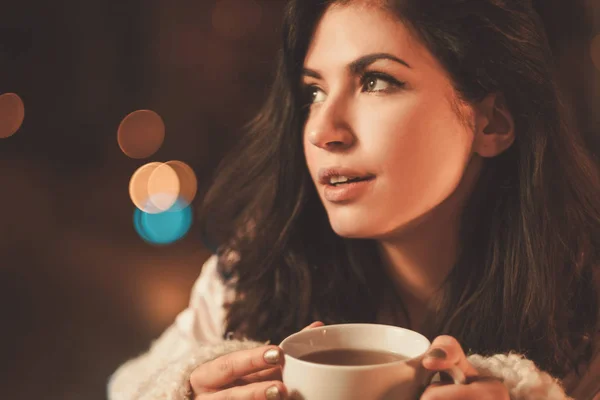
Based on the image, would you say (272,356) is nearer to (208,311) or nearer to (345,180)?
(345,180)

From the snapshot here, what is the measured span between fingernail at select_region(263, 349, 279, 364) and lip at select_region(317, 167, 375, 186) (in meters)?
0.32

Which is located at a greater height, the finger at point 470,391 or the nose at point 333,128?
the nose at point 333,128

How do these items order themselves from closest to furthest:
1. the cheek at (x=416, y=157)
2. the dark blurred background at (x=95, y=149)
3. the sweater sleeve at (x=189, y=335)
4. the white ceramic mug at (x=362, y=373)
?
the white ceramic mug at (x=362, y=373) < the cheek at (x=416, y=157) < the sweater sleeve at (x=189, y=335) < the dark blurred background at (x=95, y=149)

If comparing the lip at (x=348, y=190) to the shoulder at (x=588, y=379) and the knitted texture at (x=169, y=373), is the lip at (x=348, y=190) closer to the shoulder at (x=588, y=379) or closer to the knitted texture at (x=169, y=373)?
the knitted texture at (x=169, y=373)

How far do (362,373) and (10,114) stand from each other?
175 cm

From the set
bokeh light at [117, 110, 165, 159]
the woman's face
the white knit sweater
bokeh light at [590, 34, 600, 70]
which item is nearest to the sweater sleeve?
the white knit sweater

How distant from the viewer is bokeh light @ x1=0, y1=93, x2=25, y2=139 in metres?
1.80

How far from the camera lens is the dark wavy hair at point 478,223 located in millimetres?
866

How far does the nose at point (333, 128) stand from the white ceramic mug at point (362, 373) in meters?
0.29

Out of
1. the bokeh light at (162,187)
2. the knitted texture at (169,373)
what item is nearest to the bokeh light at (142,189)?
the bokeh light at (162,187)

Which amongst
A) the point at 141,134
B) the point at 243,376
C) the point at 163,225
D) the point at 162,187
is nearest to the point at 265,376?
the point at 243,376

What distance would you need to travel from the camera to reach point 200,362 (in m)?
0.81

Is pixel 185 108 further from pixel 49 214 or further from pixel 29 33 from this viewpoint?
pixel 49 214

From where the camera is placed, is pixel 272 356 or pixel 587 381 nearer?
pixel 272 356
